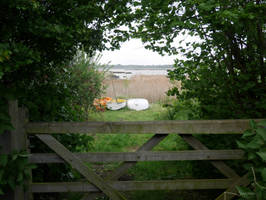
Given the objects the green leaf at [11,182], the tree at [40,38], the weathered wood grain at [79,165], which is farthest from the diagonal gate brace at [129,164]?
the tree at [40,38]

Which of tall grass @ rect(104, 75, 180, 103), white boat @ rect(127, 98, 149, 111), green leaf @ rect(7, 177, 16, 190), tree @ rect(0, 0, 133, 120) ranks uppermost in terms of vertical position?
tree @ rect(0, 0, 133, 120)

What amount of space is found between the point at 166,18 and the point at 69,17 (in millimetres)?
1219

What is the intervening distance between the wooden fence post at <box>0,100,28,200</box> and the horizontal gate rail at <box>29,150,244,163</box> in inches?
7.3

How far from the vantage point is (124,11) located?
316 cm

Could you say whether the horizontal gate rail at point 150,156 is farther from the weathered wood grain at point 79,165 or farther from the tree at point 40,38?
the tree at point 40,38

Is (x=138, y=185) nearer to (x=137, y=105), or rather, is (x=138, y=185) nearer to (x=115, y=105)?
(x=115, y=105)

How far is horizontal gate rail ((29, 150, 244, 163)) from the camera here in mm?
2496

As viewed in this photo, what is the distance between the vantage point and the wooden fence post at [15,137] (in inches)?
92.4

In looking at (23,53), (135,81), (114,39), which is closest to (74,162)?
(23,53)

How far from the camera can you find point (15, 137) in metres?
2.38

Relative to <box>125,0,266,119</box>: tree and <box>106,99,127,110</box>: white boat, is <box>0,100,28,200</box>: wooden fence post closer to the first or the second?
<box>125,0,266,119</box>: tree

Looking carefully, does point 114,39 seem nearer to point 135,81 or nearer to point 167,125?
point 167,125

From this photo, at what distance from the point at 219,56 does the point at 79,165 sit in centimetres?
217

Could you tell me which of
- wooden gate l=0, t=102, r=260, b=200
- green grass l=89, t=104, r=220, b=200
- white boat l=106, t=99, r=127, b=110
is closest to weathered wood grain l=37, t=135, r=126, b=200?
wooden gate l=0, t=102, r=260, b=200
